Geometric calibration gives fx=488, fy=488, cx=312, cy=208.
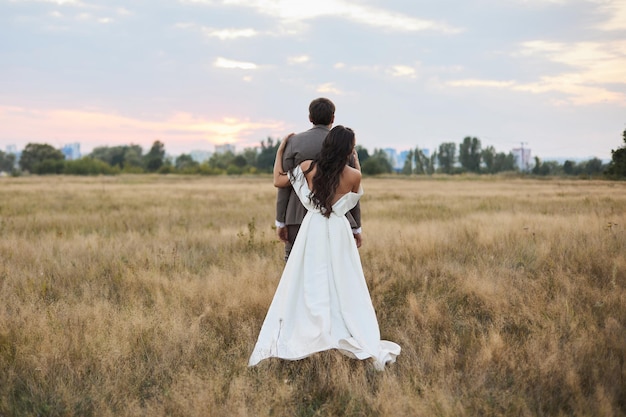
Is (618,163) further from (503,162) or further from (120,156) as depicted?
(120,156)

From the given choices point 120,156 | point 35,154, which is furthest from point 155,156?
point 35,154

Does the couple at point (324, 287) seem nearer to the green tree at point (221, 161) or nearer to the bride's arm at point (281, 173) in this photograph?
the bride's arm at point (281, 173)

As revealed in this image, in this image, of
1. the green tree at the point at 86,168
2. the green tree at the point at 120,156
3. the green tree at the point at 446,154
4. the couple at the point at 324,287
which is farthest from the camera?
the green tree at the point at 446,154

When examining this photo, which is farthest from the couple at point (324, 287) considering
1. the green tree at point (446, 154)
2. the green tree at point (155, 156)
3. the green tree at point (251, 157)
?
the green tree at point (446, 154)

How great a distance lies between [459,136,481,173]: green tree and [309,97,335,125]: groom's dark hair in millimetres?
137212

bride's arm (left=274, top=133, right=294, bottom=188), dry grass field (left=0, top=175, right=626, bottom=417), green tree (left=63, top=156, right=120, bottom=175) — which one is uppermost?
green tree (left=63, top=156, right=120, bottom=175)

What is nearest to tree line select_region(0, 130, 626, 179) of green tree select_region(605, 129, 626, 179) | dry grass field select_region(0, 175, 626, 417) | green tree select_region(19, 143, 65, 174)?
green tree select_region(19, 143, 65, 174)

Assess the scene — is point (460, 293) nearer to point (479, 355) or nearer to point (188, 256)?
point (479, 355)

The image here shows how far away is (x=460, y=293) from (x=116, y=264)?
5623 millimetres

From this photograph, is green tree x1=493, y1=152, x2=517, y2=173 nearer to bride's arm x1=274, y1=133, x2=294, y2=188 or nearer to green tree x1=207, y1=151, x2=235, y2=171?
green tree x1=207, y1=151, x2=235, y2=171

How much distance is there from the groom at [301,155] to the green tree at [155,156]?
105002mm

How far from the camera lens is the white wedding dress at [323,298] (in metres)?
4.59

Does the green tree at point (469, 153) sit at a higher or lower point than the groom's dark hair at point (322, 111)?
higher

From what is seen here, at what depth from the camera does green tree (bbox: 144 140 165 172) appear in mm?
105000
